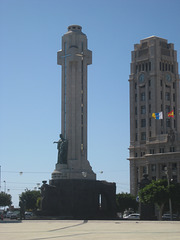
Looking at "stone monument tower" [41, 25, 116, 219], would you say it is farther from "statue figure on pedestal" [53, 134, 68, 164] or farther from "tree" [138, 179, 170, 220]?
"tree" [138, 179, 170, 220]

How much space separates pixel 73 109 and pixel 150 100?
173ft

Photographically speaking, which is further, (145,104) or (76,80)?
(145,104)

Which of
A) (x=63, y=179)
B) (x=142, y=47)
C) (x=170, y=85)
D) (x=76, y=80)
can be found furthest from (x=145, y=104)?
(x=63, y=179)

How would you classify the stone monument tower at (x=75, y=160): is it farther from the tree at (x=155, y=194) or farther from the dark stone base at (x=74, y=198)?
the tree at (x=155, y=194)

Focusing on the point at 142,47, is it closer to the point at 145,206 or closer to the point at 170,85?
the point at 170,85

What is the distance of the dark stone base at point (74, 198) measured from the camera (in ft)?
303

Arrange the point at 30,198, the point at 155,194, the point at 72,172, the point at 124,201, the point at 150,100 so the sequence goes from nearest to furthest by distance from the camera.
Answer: the point at 155,194 < the point at 72,172 < the point at 124,201 < the point at 150,100 < the point at 30,198

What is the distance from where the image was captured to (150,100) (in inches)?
5886

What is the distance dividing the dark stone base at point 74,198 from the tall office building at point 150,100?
45306mm

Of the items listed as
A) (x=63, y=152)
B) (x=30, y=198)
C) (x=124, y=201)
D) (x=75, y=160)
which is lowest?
(x=124, y=201)

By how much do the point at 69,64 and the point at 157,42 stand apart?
5543 cm

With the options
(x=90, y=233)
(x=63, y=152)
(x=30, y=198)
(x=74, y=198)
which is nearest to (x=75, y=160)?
(x=63, y=152)

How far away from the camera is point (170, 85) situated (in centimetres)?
15200

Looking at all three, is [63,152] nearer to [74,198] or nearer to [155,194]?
[74,198]
